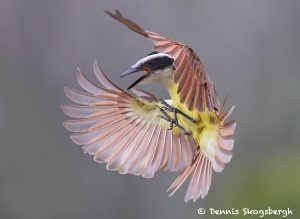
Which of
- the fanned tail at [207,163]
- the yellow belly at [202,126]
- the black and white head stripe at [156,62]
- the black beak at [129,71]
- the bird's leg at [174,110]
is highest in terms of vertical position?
the black and white head stripe at [156,62]

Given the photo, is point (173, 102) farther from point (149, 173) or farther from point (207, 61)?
point (207, 61)

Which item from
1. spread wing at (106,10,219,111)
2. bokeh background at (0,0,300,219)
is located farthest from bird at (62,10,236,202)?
bokeh background at (0,0,300,219)

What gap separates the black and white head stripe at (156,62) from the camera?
511 millimetres

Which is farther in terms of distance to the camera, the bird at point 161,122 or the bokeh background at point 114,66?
the bokeh background at point 114,66

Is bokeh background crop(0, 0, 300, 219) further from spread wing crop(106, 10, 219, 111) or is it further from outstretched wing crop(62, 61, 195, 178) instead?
spread wing crop(106, 10, 219, 111)

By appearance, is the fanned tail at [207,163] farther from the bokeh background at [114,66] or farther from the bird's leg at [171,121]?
the bokeh background at [114,66]

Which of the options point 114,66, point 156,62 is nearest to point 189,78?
point 156,62

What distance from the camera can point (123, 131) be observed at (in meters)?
0.59

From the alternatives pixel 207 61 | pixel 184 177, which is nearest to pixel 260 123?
pixel 207 61

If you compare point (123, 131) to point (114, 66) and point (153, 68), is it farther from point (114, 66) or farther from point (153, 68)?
point (114, 66)

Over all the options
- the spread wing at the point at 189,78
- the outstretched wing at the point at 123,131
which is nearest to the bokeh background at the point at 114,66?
the outstretched wing at the point at 123,131

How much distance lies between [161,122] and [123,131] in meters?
0.04

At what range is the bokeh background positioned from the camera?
1.54m

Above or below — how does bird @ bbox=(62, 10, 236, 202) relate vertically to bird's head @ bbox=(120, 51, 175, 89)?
below
